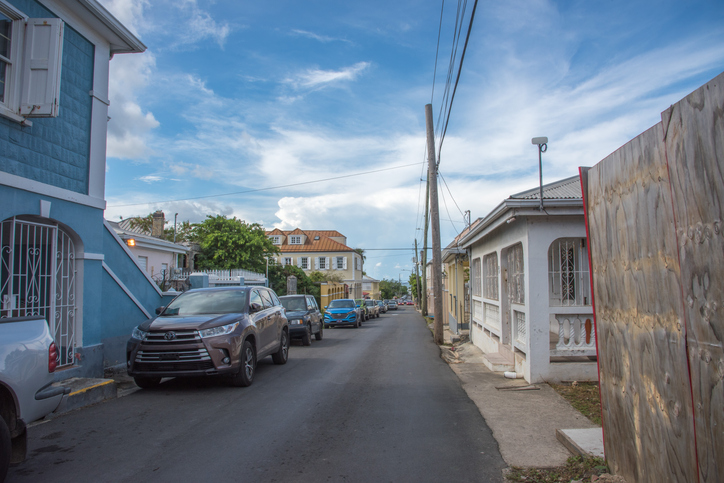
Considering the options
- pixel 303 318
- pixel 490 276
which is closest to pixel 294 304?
pixel 303 318

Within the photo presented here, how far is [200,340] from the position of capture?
7.76m

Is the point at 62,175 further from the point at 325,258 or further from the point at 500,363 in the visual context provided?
the point at 325,258

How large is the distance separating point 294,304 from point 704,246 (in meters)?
15.1

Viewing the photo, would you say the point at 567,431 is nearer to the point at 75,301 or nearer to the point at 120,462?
the point at 120,462

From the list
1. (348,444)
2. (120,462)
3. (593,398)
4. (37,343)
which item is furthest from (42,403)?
(593,398)

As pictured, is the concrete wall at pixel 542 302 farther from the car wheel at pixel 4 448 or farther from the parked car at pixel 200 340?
the car wheel at pixel 4 448

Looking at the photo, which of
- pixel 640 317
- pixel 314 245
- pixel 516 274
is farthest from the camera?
pixel 314 245

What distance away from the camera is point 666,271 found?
3.06m

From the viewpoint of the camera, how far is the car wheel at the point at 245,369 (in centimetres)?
826

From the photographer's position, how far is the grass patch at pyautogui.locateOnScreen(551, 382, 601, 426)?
20.5ft

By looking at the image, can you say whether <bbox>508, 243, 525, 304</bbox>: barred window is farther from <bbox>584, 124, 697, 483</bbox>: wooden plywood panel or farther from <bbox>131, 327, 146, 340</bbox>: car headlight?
<bbox>131, 327, 146, 340</bbox>: car headlight

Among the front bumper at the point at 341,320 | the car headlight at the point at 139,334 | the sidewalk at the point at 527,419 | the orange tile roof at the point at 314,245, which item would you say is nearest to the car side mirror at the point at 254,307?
the car headlight at the point at 139,334

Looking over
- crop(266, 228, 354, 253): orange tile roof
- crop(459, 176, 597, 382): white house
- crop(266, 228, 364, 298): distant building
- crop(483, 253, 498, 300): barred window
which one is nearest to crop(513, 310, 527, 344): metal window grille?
crop(459, 176, 597, 382): white house

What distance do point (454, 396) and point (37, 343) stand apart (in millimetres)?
5777
